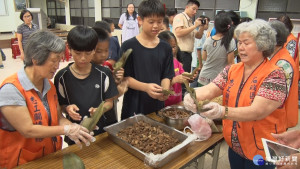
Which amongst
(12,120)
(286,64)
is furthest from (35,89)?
(286,64)

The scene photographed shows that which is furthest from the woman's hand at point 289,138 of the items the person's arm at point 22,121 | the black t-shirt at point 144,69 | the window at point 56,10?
the window at point 56,10

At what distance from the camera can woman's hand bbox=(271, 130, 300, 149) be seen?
4.20 feet

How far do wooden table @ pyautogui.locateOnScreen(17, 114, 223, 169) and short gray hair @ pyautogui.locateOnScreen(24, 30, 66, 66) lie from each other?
563mm

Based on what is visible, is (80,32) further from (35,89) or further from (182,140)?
(182,140)

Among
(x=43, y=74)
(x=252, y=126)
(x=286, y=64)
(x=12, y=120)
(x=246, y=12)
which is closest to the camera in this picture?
(x=12, y=120)

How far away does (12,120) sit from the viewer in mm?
1150

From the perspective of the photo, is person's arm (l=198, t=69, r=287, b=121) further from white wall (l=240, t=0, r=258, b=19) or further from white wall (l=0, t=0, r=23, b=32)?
white wall (l=0, t=0, r=23, b=32)

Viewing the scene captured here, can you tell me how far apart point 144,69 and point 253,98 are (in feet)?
2.85

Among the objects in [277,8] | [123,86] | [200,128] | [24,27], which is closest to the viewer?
[200,128]

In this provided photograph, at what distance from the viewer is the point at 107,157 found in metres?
1.30

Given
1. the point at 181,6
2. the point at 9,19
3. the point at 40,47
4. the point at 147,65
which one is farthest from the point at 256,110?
the point at 9,19

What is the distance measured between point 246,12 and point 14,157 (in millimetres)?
5726

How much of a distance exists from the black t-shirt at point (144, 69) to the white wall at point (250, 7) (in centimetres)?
445

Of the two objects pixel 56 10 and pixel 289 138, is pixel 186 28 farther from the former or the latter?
pixel 56 10
